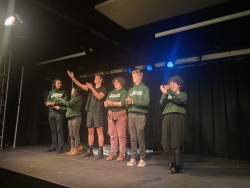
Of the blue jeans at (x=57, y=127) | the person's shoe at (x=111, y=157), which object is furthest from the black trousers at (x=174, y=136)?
the blue jeans at (x=57, y=127)

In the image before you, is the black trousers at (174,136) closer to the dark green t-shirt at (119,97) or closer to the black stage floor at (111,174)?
the black stage floor at (111,174)

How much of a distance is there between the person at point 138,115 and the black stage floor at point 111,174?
0.21 m

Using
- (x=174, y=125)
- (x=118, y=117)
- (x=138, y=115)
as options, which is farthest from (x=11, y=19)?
(x=174, y=125)

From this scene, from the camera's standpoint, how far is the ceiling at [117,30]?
2.73m

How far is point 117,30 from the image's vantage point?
3.64 m

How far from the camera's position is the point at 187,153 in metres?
3.99

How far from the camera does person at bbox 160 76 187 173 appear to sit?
2.43 metres

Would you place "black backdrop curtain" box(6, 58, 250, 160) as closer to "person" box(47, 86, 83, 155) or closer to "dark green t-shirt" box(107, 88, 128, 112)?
"dark green t-shirt" box(107, 88, 128, 112)

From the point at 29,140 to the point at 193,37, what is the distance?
4.52 m

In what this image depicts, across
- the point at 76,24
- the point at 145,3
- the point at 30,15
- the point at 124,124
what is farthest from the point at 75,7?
the point at 124,124

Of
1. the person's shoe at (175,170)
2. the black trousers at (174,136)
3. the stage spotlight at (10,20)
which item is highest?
the stage spotlight at (10,20)

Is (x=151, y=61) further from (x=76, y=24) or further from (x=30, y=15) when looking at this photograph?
(x=30, y=15)

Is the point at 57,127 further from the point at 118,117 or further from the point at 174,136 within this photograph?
the point at 174,136

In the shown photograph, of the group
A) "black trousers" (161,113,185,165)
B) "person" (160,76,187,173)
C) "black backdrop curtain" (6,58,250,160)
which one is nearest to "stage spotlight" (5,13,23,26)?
"person" (160,76,187,173)
